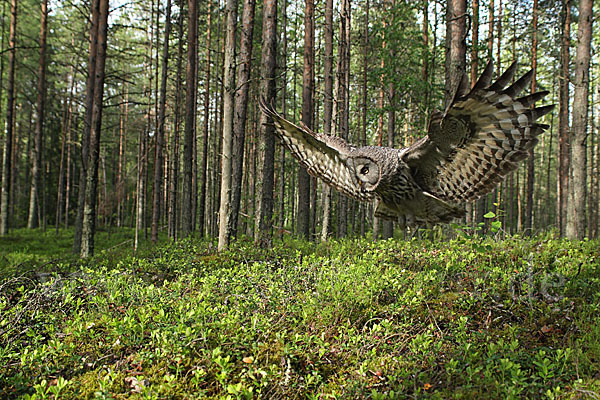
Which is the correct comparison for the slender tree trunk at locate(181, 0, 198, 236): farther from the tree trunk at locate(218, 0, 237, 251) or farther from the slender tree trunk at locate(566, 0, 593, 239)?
the slender tree trunk at locate(566, 0, 593, 239)

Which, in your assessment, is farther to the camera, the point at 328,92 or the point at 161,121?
the point at 161,121

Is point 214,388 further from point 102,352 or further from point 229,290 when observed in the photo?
point 229,290

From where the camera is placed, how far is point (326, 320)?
4484 mm

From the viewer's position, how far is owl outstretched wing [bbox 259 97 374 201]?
5.27m

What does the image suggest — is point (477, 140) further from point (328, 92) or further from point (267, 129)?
point (328, 92)

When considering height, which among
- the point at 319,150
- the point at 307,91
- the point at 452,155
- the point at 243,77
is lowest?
the point at 452,155

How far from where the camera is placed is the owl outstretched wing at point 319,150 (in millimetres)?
5266

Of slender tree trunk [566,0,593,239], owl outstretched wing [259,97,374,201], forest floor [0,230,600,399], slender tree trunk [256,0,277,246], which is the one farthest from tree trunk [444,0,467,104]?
slender tree trunk [566,0,593,239]

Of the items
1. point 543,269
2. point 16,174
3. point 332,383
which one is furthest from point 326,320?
point 16,174

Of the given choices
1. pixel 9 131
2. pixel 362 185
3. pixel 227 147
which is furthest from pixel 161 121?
pixel 362 185

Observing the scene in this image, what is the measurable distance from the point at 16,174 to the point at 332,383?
28265mm

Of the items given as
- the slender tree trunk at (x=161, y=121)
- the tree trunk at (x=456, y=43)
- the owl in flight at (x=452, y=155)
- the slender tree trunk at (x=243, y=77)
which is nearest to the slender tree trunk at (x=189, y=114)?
the slender tree trunk at (x=161, y=121)

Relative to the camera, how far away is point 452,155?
440 cm

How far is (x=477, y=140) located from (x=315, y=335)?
9.01 feet
